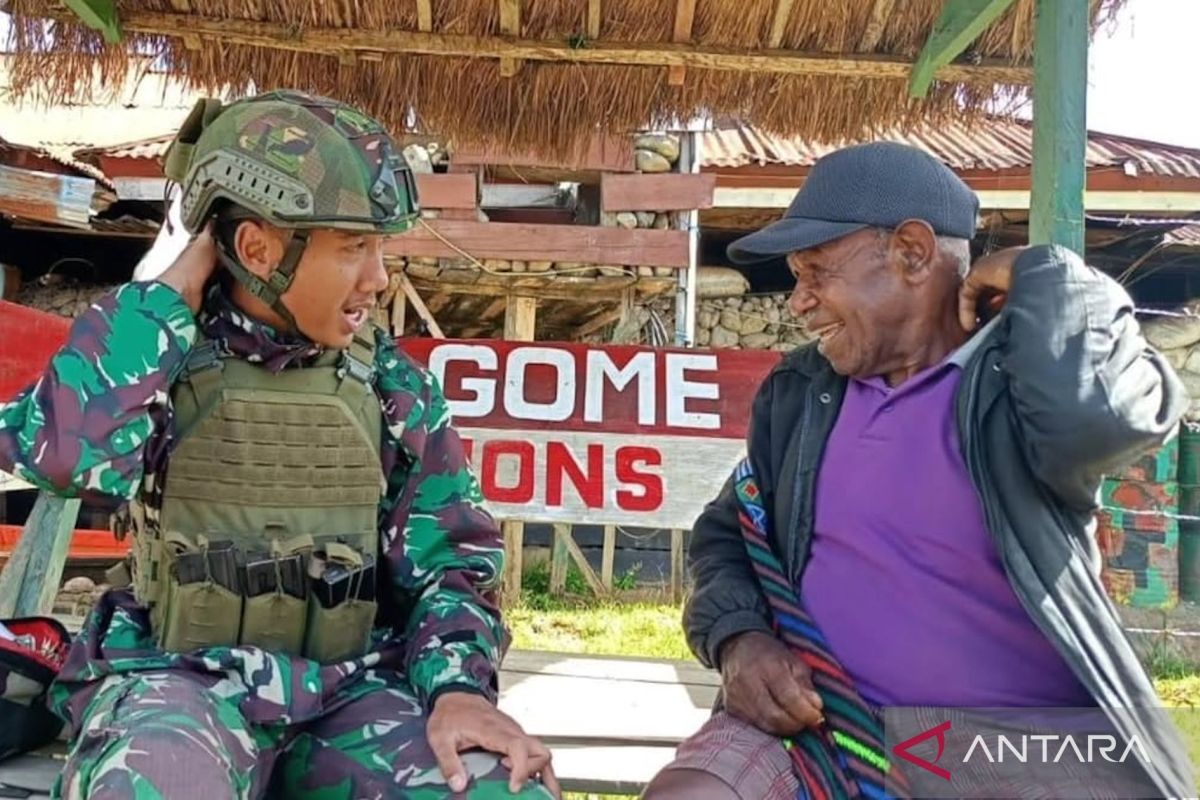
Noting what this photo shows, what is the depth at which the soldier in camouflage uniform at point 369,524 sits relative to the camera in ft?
5.27

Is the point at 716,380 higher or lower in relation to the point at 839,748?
higher

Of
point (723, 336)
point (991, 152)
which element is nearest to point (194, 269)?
point (723, 336)

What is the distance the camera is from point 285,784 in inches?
68.8

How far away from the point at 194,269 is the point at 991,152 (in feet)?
28.5

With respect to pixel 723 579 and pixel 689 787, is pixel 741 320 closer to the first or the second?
pixel 723 579

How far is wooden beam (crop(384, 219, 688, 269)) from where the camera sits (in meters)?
8.16

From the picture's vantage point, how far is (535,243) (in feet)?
26.9

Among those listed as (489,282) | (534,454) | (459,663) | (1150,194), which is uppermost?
(1150,194)

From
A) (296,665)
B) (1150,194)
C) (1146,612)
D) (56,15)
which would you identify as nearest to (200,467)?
(296,665)

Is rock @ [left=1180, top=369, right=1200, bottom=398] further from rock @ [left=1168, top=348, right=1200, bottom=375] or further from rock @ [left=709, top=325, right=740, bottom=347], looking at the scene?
rock @ [left=709, top=325, right=740, bottom=347]

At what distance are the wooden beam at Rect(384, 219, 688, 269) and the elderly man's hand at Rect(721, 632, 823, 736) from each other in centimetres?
650

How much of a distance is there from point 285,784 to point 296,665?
0.68 ft

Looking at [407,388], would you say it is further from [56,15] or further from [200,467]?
[56,15]

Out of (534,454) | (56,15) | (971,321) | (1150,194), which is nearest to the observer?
(971,321)
